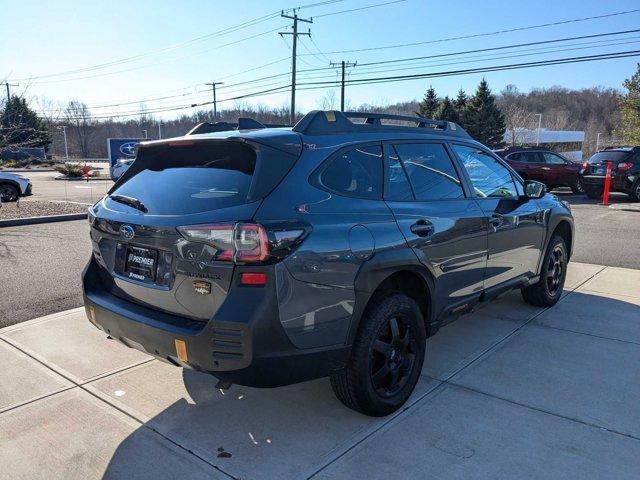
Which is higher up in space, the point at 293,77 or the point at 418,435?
the point at 293,77

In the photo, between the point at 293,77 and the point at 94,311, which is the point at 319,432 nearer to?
the point at 94,311

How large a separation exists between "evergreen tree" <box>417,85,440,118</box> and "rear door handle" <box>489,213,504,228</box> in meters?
55.9

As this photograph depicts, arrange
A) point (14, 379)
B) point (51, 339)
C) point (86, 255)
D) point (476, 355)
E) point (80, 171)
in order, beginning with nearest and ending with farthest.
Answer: point (14, 379) < point (476, 355) < point (51, 339) < point (86, 255) < point (80, 171)

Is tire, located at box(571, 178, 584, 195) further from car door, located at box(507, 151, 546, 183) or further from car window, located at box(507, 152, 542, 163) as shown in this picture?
car window, located at box(507, 152, 542, 163)

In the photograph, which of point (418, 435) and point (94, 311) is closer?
point (418, 435)

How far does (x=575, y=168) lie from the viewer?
18594 mm

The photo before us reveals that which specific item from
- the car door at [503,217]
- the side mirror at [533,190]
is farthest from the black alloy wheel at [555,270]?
the side mirror at [533,190]

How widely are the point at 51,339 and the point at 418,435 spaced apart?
3219 millimetres

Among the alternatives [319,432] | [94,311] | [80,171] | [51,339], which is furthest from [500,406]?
[80,171]

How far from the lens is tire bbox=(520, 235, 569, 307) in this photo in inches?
208

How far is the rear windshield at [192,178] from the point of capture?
108 inches

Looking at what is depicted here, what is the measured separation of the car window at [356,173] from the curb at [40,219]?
32.9ft

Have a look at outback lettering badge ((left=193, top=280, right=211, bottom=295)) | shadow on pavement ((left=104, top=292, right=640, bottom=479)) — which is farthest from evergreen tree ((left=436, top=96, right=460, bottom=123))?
outback lettering badge ((left=193, top=280, right=211, bottom=295))

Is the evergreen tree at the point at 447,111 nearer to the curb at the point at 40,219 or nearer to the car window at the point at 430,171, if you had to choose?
the curb at the point at 40,219
